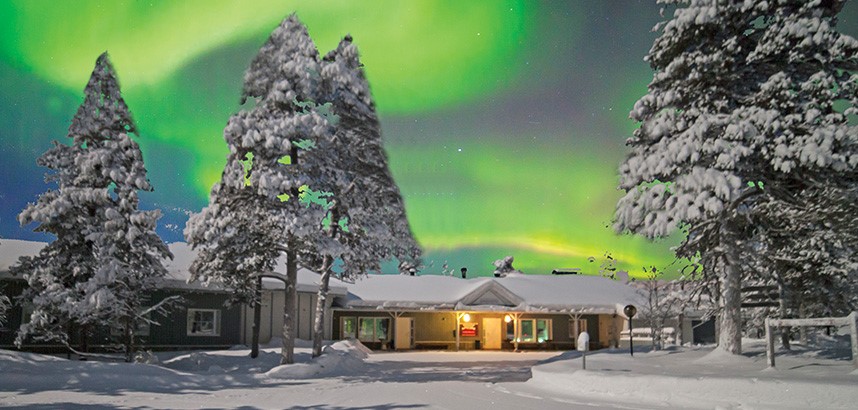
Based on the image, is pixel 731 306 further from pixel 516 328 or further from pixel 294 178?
pixel 516 328

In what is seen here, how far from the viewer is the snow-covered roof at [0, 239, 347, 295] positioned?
29270 millimetres

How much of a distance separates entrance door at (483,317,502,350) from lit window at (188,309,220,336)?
1679 centimetres

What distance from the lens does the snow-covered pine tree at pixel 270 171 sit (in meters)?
21.8

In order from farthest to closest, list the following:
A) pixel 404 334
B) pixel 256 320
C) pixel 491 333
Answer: pixel 491 333, pixel 404 334, pixel 256 320

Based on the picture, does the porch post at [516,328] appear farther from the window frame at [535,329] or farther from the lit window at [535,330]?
the lit window at [535,330]

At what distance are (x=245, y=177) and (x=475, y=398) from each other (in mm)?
10939

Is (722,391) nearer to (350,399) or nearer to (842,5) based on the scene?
(350,399)

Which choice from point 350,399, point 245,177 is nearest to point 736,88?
point 350,399

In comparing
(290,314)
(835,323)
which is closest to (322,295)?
(290,314)

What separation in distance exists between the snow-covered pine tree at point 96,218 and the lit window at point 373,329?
19017mm

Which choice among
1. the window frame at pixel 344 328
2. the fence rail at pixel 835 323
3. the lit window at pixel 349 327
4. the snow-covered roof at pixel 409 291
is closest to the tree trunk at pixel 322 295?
the fence rail at pixel 835 323

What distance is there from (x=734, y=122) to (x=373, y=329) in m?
28.2

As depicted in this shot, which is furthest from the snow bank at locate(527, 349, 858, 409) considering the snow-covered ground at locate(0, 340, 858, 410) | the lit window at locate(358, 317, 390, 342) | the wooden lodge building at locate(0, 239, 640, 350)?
the lit window at locate(358, 317, 390, 342)

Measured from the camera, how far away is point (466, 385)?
17922 mm
